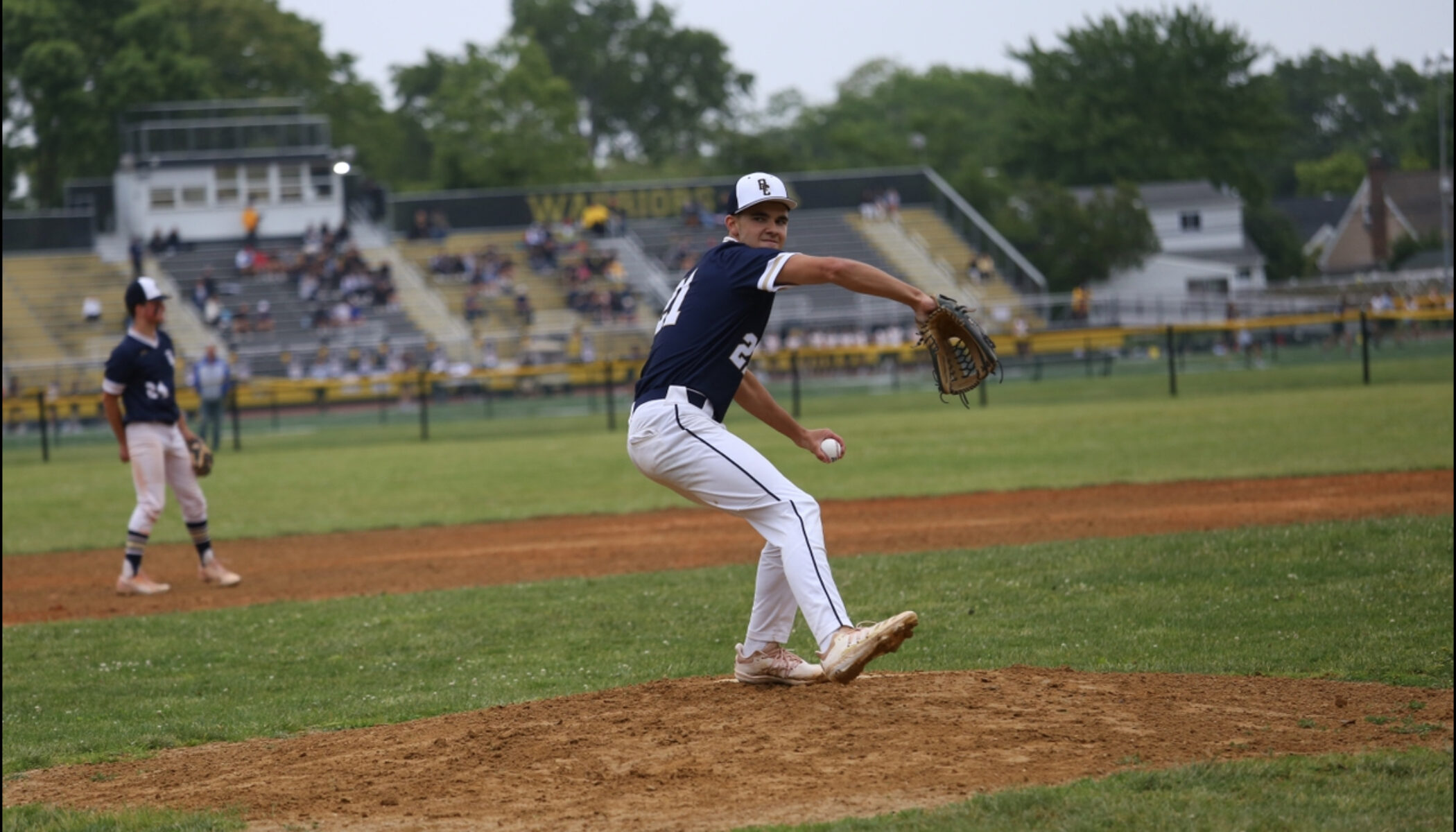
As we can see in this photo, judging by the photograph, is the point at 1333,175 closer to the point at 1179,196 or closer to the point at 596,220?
the point at 1179,196

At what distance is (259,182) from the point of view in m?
49.4

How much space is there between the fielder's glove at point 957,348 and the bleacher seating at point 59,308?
114 feet

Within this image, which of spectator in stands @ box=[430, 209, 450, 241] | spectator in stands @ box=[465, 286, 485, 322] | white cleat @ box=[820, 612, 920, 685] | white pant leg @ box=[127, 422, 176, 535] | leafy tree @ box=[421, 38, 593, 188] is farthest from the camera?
leafy tree @ box=[421, 38, 593, 188]

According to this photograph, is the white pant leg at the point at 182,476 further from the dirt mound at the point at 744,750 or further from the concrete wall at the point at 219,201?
the concrete wall at the point at 219,201

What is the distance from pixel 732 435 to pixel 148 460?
704 cm

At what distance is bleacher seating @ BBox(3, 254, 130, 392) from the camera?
39.8 metres

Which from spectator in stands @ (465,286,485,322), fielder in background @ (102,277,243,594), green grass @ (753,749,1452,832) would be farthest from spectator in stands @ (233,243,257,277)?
green grass @ (753,749,1452,832)

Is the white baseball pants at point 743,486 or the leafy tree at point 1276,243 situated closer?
the white baseball pants at point 743,486

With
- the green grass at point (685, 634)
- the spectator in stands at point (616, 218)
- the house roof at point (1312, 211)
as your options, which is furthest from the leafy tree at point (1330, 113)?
the green grass at point (685, 634)

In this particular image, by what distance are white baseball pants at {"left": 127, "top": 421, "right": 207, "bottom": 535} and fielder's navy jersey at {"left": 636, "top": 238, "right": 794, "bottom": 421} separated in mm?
6572

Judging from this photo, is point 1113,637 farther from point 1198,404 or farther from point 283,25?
point 283,25

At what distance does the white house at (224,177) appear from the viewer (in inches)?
1908

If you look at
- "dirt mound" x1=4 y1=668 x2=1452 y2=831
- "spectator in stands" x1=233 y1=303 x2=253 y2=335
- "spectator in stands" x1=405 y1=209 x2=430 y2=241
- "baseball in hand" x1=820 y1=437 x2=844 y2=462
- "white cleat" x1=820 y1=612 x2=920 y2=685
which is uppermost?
"spectator in stands" x1=405 y1=209 x2=430 y2=241

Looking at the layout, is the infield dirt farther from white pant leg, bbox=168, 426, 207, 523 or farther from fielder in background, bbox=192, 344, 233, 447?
fielder in background, bbox=192, 344, 233, 447
